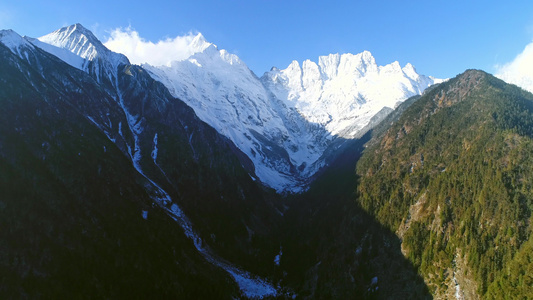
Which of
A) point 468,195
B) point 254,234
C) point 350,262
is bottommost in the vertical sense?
point 350,262

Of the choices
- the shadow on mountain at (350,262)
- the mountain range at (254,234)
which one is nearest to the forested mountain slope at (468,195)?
the mountain range at (254,234)

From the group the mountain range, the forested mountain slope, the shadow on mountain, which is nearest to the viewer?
the forested mountain slope

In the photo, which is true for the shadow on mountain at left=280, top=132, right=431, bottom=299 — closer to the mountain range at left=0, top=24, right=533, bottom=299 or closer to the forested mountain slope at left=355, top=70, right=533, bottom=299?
the mountain range at left=0, top=24, right=533, bottom=299

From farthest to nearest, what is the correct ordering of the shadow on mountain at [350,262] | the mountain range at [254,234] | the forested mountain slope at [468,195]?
the shadow on mountain at [350,262] → the mountain range at [254,234] → the forested mountain slope at [468,195]

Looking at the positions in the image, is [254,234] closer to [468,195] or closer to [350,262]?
[350,262]

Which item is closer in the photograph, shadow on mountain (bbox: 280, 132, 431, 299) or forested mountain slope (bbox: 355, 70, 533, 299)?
forested mountain slope (bbox: 355, 70, 533, 299)

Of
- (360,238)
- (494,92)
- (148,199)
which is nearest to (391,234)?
(360,238)

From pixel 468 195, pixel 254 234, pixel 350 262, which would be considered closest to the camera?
pixel 468 195

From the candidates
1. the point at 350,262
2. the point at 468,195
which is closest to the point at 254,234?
the point at 350,262

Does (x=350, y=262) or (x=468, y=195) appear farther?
(x=350, y=262)

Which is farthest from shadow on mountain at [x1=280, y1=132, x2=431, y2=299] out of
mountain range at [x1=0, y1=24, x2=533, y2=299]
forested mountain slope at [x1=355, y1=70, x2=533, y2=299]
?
forested mountain slope at [x1=355, y1=70, x2=533, y2=299]

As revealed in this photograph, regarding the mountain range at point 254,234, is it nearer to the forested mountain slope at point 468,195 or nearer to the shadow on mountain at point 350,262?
the forested mountain slope at point 468,195
